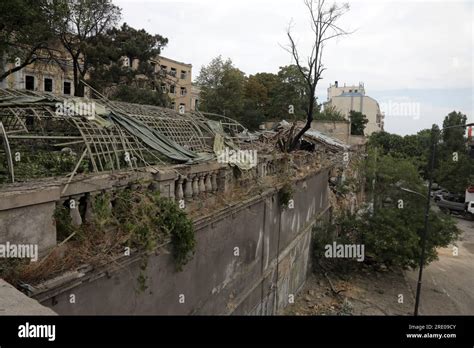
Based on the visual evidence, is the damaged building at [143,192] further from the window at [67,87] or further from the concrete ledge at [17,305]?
the window at [67,87]

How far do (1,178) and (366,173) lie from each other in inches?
807

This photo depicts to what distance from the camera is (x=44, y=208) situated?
12.5 feet

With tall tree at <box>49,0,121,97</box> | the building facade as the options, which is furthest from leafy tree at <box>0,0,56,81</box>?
tall tree at <box>49,0,121,97</box>

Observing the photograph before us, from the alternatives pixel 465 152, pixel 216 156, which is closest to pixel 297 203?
pixel 216 156

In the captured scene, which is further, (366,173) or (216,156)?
(366,173)

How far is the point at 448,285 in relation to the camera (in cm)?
1970

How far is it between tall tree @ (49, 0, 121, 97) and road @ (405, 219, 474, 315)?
2074cm

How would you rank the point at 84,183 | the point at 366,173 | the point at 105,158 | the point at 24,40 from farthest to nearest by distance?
the point at 366,173 → the point at 24,40 → the point at 105,158 → the point at 84,183

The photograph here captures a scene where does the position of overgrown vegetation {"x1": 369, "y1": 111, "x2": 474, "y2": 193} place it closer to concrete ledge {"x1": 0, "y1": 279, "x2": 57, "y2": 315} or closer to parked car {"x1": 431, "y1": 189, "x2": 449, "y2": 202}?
parked car {"x1": 431, "y1": 189, "x2": 449, "y2": 202}

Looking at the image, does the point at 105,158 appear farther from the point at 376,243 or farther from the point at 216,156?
the point at 376,243

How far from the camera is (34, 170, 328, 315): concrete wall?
433 cm

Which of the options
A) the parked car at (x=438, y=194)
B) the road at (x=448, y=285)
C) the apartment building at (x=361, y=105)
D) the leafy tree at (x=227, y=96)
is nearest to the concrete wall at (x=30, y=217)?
the road at (x=448, y=285)

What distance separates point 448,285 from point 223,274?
17.3m
